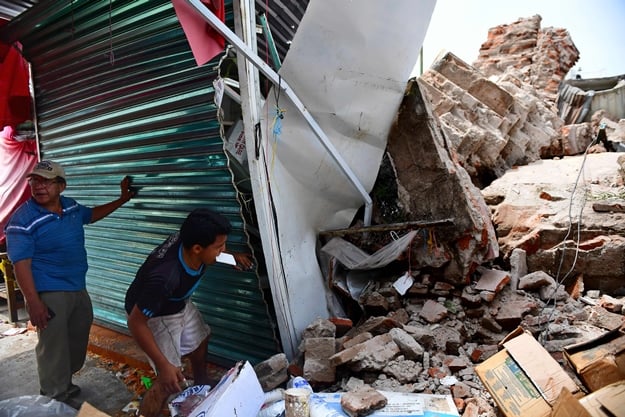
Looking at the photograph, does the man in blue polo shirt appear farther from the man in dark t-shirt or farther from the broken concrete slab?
the broken concrete slab

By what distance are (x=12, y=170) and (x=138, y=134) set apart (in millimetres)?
2839

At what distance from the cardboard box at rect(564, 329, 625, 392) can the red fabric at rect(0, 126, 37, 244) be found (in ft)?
18.4

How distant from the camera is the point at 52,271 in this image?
279cm

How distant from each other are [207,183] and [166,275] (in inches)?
35.4

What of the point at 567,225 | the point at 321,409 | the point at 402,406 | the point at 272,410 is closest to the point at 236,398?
the point at 272,410

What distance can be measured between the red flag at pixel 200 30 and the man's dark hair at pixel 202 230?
35.8 inches

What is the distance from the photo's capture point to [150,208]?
336cm

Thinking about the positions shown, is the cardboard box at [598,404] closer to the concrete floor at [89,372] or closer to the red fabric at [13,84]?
the concrete floor at [89,372]

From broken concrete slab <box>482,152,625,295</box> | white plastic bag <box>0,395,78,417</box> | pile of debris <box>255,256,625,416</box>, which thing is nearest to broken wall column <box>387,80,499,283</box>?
pile of debris <box>255,256,625,416</box>

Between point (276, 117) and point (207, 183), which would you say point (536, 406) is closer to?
point (276, 117)

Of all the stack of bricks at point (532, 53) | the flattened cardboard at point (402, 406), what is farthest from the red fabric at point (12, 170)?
the stack of bricks at point (532, 53)

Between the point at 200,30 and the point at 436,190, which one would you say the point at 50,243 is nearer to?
the point at 200,30

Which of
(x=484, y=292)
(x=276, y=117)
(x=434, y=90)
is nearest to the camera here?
(x=276, y=117)

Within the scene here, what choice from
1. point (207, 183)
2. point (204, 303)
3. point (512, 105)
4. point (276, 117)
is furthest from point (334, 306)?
point (512, 105)
